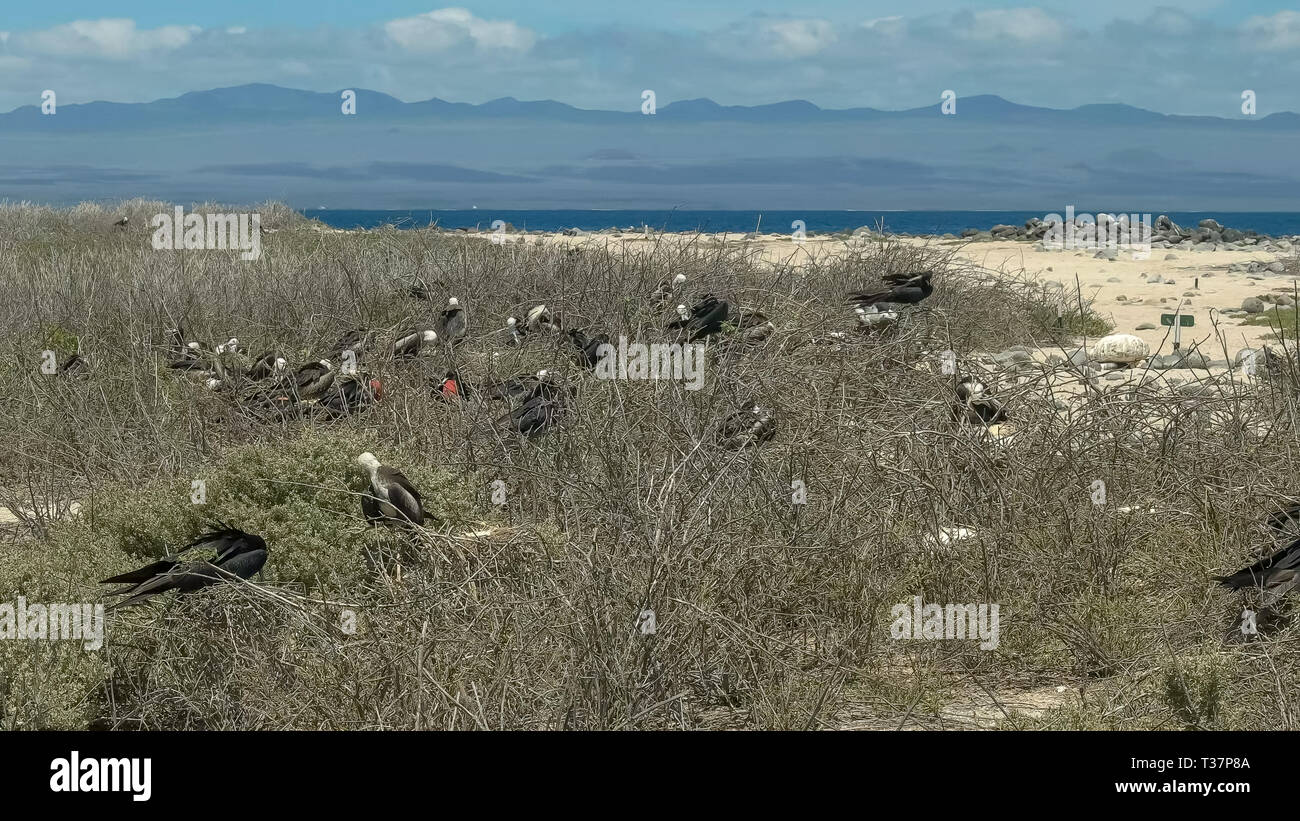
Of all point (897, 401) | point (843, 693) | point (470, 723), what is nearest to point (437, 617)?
point (470, 723)

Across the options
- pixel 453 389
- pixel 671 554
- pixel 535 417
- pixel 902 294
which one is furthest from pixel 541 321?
pixel 671 554

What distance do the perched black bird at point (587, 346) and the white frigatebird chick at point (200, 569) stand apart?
3.17 meters

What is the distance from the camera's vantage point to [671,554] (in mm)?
3426

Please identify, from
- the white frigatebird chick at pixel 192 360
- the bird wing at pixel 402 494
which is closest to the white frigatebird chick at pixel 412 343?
the white frigatebird chick at pixel 192 360

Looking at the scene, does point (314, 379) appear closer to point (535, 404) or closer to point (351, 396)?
point (351, 396)

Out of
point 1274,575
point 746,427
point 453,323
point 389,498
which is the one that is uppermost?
point 453,323

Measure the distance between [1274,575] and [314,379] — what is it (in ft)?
16.3

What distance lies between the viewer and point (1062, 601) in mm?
4164

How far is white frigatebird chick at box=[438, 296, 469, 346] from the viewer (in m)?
8.12

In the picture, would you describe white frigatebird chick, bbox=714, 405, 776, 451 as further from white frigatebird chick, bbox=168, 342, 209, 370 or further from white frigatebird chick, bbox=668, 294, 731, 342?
white frigatebird chick, bbox=168, 342, 209, 370

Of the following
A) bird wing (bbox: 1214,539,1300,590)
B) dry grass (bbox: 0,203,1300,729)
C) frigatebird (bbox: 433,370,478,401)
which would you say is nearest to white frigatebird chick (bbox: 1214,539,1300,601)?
bird wing (bbox: 1214,539,1300,590)

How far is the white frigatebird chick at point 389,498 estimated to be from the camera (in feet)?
14.7

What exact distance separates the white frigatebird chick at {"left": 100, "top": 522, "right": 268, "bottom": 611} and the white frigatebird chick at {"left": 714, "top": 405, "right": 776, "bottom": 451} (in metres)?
2.00

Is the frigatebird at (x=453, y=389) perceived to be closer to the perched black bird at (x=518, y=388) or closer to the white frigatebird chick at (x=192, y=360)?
the perched black bird at (x=518, y=388)
